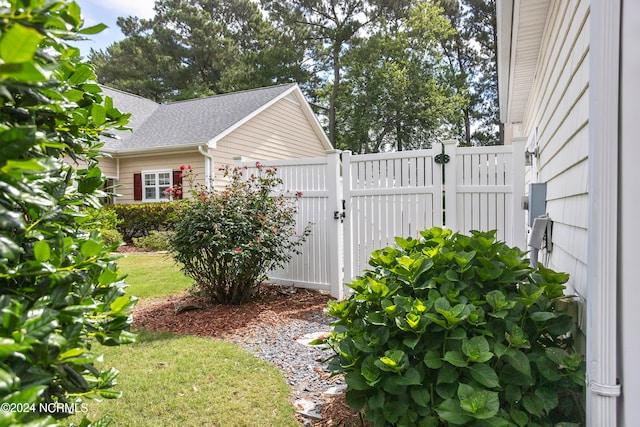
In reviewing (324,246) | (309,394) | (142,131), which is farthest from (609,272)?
(142,131)

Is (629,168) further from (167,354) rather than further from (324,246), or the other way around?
(324,246)

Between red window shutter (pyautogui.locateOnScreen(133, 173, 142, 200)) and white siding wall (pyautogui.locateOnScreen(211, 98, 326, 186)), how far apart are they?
2803mm

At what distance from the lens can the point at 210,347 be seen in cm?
343

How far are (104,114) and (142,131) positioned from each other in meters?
13.4

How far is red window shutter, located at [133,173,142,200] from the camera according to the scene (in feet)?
40.6

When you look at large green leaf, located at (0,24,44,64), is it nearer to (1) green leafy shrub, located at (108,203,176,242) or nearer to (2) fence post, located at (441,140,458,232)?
(2) fence post, located at (441,140,458,232)

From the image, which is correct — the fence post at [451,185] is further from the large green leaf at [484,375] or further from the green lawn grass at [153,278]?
the green lawn grass at [153,278]

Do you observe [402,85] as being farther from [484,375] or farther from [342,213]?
[484,375]

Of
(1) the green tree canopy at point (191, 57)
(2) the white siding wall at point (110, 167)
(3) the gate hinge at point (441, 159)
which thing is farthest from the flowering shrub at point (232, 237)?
(1) the green tree canopy at point (191, 57)

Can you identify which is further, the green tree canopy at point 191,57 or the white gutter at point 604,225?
the green tree canopy at point 191,57

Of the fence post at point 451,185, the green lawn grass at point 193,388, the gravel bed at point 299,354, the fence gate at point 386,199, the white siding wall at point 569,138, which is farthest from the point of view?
the fence gate at point 386,199

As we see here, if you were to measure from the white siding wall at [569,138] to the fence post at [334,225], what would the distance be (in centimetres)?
252

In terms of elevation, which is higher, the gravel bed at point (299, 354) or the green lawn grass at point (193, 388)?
the green lawn grass at point (193, 388)

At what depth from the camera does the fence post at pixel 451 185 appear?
4.45 m
